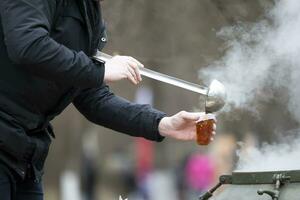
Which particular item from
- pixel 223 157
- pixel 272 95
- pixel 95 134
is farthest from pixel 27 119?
pixel 95 134

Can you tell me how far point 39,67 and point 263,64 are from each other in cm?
230

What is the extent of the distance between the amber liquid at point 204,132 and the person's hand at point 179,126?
17cm

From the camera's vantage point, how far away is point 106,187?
12.8 metres

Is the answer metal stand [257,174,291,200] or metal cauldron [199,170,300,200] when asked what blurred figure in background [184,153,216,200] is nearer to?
metal cauldron [199,170,300,200]

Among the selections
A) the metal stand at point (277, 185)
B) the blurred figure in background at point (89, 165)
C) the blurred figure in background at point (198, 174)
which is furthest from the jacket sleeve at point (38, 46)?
the blurred figure in background at point (89, 165)

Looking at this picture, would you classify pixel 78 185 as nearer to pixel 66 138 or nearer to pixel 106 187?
pixel 106 187

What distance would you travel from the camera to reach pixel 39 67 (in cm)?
335

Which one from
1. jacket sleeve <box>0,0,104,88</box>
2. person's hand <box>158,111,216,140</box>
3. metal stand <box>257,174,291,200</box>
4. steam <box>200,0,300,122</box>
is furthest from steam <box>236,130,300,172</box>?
jacket sleeve <box>0,0,104,88</box>

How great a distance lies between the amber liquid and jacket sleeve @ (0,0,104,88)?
0.50m

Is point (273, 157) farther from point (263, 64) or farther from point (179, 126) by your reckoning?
point (179, 126)

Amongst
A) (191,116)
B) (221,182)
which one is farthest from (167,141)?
(191,116)

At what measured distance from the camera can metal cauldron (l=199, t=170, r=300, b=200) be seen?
380cm

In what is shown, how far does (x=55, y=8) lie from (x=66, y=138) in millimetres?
10266

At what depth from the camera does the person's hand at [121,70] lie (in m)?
3.53
